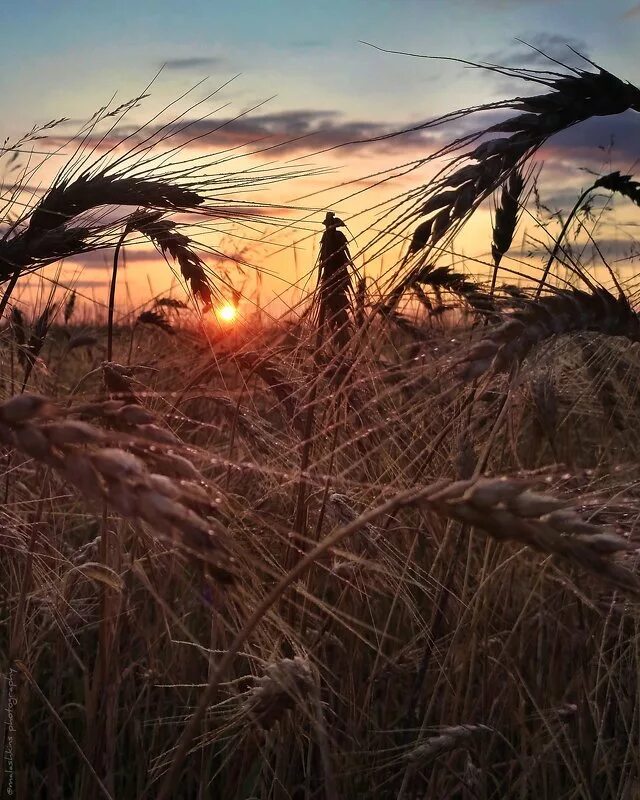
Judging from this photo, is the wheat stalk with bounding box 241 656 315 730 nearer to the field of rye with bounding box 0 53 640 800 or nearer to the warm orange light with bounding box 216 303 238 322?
the field of rye with bounding box 0 53 640 800

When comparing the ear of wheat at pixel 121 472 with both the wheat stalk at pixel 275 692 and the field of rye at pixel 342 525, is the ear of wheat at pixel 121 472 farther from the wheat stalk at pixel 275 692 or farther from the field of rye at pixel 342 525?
the wheat stalk at pixel 275 692

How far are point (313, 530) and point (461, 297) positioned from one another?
0.65 m

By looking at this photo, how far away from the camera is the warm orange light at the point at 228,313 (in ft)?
6.79

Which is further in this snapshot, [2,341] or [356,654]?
[356,654]

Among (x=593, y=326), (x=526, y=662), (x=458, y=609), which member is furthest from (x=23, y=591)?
(x=526, y=662)

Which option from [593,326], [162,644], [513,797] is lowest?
[513,797]

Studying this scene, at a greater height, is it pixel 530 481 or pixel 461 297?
pixel 461 297

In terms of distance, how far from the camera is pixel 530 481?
0.90 metres

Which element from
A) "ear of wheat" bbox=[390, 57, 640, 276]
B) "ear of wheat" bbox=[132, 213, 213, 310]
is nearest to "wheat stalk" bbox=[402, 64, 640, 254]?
"ear of wheat" bbox=[390, 57, 640, 276]

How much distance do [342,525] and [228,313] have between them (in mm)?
579

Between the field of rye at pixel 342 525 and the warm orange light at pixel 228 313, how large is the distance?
7 centimetres

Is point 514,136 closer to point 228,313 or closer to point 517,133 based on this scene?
point 517,133

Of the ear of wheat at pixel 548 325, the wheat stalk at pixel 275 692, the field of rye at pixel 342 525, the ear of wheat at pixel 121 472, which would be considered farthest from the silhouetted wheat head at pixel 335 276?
the ear of wheat at pixel 121 472

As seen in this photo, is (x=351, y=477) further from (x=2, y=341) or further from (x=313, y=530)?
(x=2, y=341)
